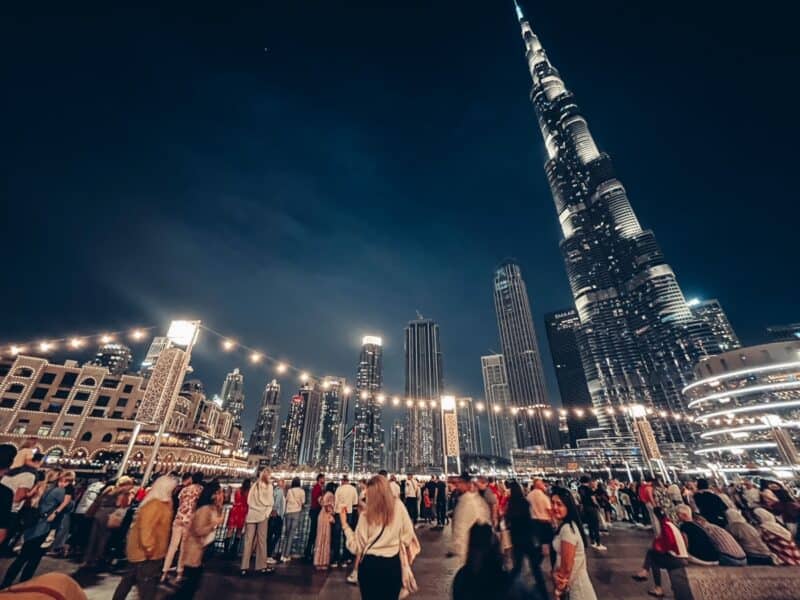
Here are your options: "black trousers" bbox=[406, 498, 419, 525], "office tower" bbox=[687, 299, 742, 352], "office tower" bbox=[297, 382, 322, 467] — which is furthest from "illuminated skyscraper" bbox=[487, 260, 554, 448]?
"black trousers" bbox=[406, 498, 419, 525]

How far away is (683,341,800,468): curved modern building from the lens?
51.2m

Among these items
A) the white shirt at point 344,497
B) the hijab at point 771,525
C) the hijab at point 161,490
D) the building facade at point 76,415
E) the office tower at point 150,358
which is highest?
the office tower at point 150,358

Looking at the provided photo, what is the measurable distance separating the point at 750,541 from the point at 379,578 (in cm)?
581

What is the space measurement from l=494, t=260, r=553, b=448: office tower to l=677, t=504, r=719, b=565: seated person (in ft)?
528

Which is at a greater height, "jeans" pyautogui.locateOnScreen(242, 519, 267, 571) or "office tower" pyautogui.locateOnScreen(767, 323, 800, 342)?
"office tower" pyautogui.locateOnScreen(767, 323, 800, 342)

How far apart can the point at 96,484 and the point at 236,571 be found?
425 cm

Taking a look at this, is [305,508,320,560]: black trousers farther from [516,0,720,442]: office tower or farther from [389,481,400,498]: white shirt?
[516,0,720,442]: office tower

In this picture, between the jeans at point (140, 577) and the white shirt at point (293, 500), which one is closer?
the jeans at point (140, 577)

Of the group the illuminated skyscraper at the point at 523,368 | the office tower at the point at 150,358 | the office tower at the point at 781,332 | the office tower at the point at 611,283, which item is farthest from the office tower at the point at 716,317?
the office tower at the point at 150,358

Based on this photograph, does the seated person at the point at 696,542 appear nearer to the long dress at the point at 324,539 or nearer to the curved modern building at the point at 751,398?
the long dress at the point at 324,539

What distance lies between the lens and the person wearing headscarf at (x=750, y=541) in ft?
15.5

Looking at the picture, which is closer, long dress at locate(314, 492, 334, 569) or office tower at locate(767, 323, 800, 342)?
long dress at locate(314, 492, 334, 569)

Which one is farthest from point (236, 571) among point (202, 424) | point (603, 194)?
point (603, 194)

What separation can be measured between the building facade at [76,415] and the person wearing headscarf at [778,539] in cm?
5051
